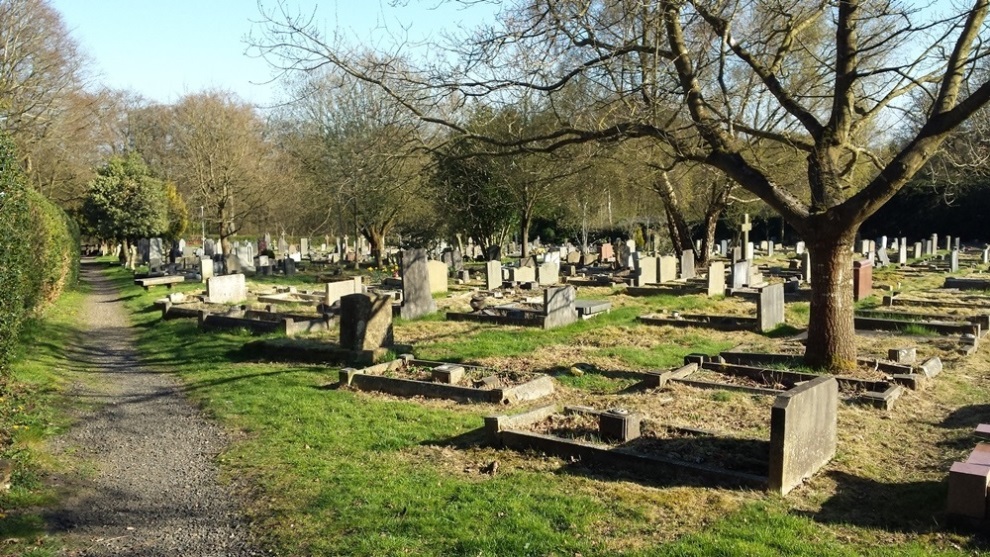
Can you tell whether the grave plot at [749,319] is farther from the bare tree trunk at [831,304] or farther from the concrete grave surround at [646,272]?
the concrete grave surround at [646,272]

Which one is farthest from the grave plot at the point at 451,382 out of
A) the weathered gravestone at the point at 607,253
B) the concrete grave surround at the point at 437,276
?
the weathered gravestone at the point at 607,253

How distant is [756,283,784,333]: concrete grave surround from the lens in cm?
1421

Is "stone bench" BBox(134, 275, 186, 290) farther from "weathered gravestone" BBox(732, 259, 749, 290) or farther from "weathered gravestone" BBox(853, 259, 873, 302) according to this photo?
"weathered gravestone" BBox(853, 259, 873, 302)

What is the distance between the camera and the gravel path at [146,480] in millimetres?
5168

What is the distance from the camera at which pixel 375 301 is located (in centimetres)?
1209

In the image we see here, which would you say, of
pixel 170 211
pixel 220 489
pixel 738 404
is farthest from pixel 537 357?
pixel 170 211

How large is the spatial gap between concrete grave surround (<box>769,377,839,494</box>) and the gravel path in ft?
12.5

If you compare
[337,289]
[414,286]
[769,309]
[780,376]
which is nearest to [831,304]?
[780,376]

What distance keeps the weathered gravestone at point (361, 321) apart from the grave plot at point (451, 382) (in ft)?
4.20

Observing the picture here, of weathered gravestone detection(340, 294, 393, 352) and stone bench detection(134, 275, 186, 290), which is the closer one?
weathered gravestone detection(340, 294, 393, 352)

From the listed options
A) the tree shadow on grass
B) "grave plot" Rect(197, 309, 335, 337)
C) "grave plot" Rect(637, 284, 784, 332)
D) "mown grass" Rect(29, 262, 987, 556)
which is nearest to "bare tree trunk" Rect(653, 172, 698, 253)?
"grave plot" Rect(637, 284, 784, 332)

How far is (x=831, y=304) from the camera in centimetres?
964

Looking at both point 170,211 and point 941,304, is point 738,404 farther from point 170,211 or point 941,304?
point 170,211

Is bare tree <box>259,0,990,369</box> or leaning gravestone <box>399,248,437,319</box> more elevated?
bare tree <box>259,0,990,369</box>
